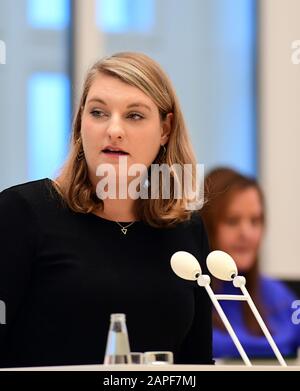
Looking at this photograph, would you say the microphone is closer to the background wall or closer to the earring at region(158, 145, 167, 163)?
the earring at region(158, 145, 167, 163)

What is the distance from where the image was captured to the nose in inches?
68.7

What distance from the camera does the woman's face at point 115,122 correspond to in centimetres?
176

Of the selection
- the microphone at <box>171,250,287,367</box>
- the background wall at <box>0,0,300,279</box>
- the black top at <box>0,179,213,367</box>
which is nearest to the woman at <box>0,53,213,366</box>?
the black top at <box>0,179,213,367</box>

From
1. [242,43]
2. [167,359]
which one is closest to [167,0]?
[242,43]

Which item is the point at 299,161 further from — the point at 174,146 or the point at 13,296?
the point at 13,296

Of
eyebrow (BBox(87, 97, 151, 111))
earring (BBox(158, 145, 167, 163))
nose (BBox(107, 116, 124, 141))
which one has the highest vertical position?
eyebrow (BBox(87, 97, 151, 111))

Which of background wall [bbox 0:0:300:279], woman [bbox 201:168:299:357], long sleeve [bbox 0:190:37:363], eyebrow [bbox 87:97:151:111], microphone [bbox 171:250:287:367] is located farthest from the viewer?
background wall [bbox 0:0:300:279]

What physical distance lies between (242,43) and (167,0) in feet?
1.27

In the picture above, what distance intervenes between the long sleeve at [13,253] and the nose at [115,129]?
0.71 feet

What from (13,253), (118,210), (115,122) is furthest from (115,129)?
(13,253)

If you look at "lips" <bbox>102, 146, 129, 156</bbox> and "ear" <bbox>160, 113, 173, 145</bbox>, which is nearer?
"lips" <bbox>102, 146, 129, 156</bbox>

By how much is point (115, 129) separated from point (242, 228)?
1251 millimetres

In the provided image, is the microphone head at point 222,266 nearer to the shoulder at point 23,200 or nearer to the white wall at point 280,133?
the shoulder at point 23,200

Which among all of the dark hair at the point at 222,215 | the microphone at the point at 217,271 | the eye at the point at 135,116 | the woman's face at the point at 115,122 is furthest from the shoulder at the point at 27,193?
the dark hair at the point at 222,215
